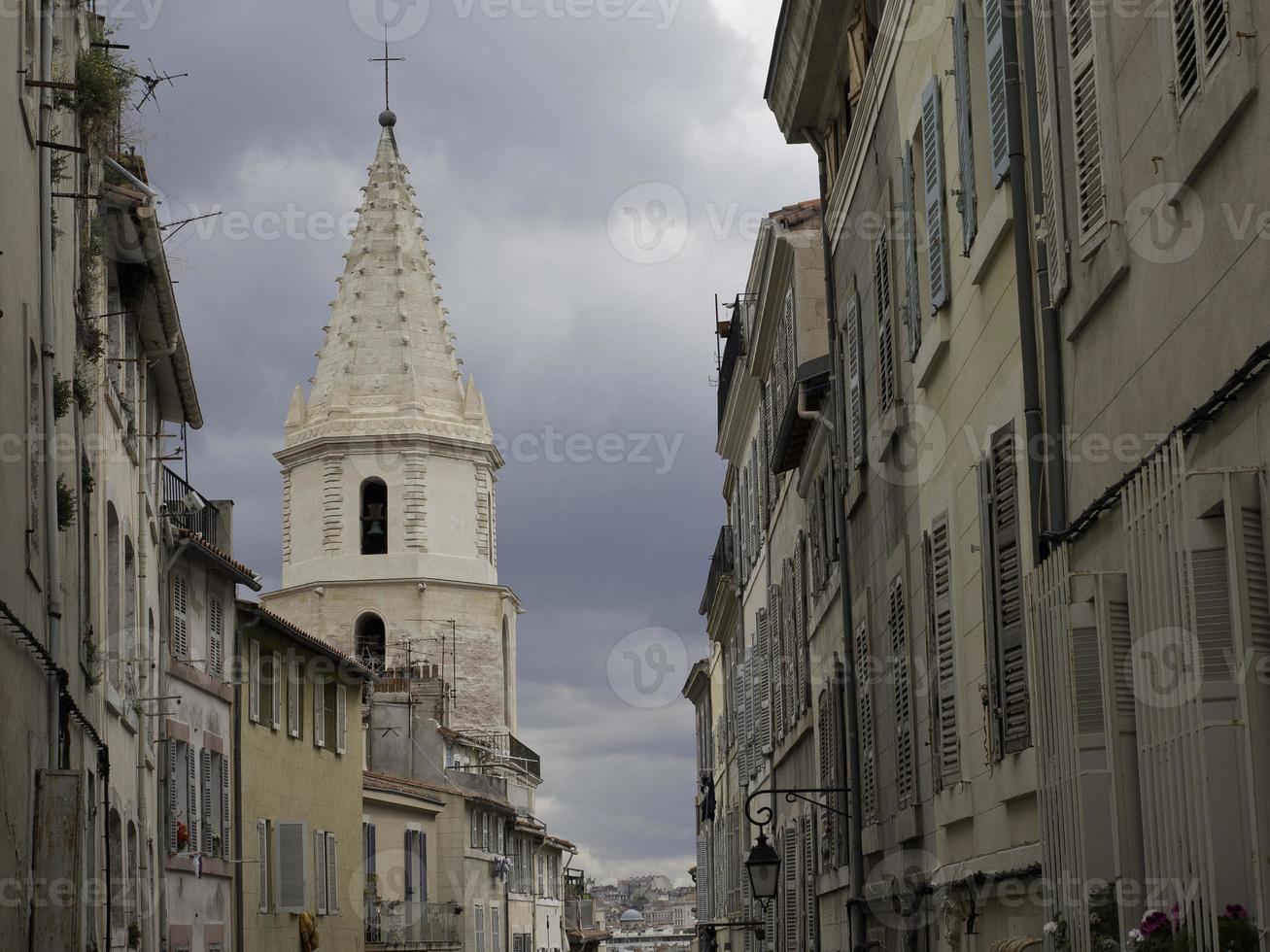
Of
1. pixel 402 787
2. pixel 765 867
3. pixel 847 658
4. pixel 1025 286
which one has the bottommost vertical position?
pixel 765 867

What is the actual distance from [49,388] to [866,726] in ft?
25.4

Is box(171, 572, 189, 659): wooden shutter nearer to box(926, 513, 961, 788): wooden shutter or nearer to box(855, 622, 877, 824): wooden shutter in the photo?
box(855, 622, 877, 824): wooden shutter

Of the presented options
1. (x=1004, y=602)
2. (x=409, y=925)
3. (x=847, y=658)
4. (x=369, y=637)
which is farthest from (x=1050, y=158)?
(x=369, y=637)

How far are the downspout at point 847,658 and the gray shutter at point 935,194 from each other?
216 inches

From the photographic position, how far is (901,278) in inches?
590

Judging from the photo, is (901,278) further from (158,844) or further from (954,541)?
(158,844)

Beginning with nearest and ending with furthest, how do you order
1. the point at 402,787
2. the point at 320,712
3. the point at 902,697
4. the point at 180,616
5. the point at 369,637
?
the point at 902,697 < the point at 180,616 < the point at 320,712 < the point at 402,787 < the point at 369,637

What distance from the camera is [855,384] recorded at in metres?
17.6

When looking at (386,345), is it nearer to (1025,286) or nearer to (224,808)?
(224,808)

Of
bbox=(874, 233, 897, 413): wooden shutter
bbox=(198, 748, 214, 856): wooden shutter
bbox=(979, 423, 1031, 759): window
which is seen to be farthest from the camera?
bbox=(198, 748, 214, 856): wooden shutter

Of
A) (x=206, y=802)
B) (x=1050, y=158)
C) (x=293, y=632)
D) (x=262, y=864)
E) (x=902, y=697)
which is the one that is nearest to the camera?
→ (x=1050, y=158)

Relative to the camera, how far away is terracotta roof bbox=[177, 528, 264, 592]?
98.2ft

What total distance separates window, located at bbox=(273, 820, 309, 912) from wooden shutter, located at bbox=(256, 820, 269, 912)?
16.3 inches

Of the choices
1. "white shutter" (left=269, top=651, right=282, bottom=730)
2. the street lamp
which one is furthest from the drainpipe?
"white shutter" (left=269, top=651, right=282, bottom=730)
